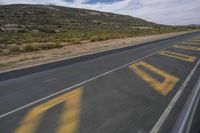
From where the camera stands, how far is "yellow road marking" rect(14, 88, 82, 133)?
5.17m

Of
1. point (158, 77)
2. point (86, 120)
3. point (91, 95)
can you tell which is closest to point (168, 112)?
point (86, 120)

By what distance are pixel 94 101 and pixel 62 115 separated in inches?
53.1

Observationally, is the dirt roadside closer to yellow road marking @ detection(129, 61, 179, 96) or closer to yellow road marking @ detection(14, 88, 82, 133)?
yellow road marking @ detection(14, 88, 82, 133)

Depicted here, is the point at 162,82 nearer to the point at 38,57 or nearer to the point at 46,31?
the point at 38,57

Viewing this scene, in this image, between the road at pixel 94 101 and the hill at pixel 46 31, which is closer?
the road at pixel 94 101

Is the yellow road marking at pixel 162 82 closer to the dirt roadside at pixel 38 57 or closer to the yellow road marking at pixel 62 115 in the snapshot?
the yellow road marking at pixel 62 115

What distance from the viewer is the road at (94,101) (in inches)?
209

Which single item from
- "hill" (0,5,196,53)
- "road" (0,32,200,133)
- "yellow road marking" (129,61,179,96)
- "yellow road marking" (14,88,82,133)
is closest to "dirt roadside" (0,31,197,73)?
"road" (0,32,200,133)

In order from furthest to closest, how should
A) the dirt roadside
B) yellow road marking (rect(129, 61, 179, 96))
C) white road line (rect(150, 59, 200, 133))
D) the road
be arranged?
the dirt roadside < yellow road marking (rect(129, 61, 179, 96)) < the road < white road line (rect(150, 59, 200, 133))

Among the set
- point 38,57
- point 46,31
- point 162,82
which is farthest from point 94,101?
point 46,31

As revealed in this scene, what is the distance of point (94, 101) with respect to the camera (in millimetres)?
7066

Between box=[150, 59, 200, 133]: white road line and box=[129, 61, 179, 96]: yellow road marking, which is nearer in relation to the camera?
Answer: box=[150, 59, 200, 133]: white road line

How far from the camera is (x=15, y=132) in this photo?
4988 mm

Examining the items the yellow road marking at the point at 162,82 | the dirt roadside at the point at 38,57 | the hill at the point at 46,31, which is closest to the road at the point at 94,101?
the yellow road marking at the point at 162,82
